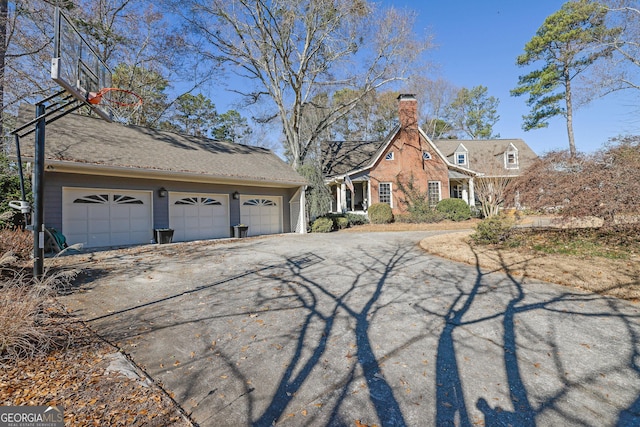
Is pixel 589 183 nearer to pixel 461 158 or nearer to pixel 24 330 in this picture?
pixel 24 330

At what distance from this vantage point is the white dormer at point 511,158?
2477 centimetres

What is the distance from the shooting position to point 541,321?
12.3ft

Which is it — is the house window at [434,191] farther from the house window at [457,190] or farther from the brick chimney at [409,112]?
the brick chimney at [409,112]

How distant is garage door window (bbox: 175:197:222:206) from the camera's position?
12.0 meters

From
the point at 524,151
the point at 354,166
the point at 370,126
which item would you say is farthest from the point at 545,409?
the point at 370,126

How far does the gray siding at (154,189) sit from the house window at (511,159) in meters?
20.4

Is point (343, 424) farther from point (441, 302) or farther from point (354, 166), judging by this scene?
point (354, 166)

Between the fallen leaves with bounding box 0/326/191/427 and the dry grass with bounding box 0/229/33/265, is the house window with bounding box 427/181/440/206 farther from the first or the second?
the fallen leaves with bounding box 0/326/191/427

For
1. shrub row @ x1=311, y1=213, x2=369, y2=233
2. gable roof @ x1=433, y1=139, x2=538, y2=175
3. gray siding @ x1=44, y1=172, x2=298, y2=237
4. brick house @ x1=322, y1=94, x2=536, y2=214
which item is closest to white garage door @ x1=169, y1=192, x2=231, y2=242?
gray siding @ x1=44, y1=172, x2=298, y2=237

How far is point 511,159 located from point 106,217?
94.8 feet

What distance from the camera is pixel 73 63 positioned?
490 centimetres

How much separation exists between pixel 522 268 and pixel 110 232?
12.5 m

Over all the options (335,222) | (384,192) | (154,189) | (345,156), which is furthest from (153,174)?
(345,156)

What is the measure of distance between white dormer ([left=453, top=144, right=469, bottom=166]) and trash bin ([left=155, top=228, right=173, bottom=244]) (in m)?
22.4
